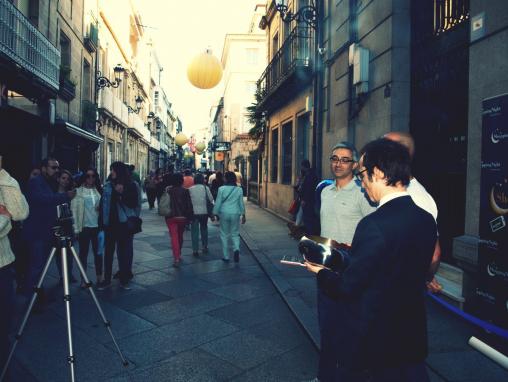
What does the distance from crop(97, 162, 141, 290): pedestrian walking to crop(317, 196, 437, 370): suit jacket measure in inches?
181

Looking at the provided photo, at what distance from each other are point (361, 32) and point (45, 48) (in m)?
7.80

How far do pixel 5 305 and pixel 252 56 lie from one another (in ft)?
145

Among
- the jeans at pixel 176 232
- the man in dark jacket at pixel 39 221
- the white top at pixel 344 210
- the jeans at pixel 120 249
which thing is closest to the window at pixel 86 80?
the jeans at pixel 176 232

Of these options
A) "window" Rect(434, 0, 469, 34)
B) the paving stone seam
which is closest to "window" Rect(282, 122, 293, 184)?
the paving stone seam

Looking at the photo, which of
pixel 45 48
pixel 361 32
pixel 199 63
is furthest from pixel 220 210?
pixel 45 48

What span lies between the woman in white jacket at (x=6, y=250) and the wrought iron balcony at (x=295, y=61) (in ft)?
32.6

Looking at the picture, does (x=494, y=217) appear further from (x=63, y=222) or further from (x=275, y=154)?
(x=275, y=154)

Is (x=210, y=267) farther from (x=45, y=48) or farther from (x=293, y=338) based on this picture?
(x=45, y=48)

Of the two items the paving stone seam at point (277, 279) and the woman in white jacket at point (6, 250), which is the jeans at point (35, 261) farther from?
the paving stone seam at point (277, 279)

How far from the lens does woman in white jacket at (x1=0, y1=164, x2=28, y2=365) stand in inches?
119

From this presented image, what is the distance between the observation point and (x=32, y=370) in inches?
139

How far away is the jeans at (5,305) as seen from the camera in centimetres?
304

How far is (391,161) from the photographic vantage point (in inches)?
75.6

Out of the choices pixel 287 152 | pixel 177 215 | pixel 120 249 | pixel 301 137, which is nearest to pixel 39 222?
pixel 120 249
